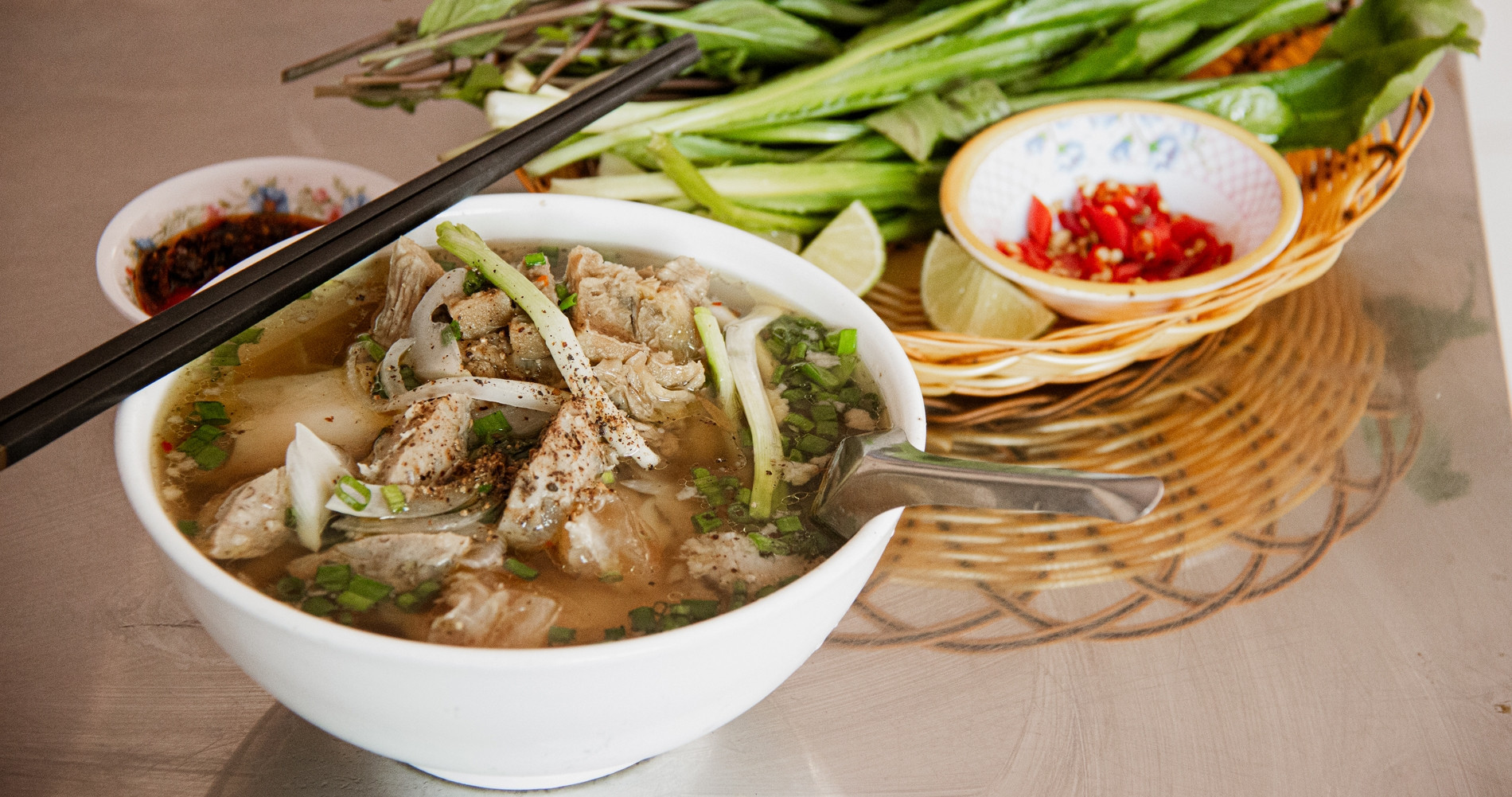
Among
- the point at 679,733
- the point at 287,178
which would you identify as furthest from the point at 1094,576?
the point at 287,178

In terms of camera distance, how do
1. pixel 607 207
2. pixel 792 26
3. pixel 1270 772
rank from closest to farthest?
pixel 1270 772, pixel 607 207, pixel 792 26

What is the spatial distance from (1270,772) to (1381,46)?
1733 millimetres

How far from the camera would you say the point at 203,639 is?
1505 mm

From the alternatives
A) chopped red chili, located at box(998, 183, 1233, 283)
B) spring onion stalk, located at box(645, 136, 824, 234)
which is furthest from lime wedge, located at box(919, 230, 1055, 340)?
spring onion stalk, located at box(645, 136, 824, 234)

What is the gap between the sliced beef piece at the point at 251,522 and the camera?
3.54ft

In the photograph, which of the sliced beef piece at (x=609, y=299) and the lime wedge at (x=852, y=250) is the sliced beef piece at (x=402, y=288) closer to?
the sliced beef piece at (x=609, y=299)

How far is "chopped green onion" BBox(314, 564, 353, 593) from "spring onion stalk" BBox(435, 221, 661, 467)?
36cm

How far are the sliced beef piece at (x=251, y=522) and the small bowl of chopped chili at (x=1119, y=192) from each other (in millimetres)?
1426

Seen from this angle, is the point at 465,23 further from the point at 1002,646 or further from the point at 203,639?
the point at 1002,646

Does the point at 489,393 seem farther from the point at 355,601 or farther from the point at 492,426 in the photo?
the point at 355,601

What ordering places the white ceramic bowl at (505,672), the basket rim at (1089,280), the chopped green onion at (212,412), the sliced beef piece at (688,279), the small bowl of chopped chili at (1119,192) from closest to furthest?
the white ceramic bowl at (505,672) → the chopped green onion at (212,412) → the sliced beef piece at (688,279) → the basket rim at (1089,280) → the small bowl of chopped chili at (1119,192)

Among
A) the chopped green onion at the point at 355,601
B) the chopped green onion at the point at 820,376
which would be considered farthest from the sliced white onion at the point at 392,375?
the chopped green onion at the point at 820,376

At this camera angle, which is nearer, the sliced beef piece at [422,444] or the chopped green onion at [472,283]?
the sliced beef piece at [422,444]

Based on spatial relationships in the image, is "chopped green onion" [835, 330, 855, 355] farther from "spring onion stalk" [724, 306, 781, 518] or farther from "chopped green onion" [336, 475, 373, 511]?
"chopped green onion" [336, 475, 373, 511]
